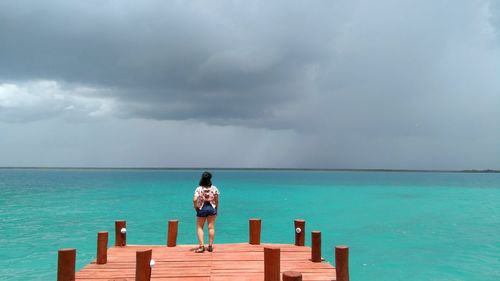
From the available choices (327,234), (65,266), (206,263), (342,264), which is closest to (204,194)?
(206,263)

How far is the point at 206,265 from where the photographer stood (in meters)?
8.23

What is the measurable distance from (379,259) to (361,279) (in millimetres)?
3751

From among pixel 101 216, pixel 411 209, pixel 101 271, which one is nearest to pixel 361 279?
pixel 101 271

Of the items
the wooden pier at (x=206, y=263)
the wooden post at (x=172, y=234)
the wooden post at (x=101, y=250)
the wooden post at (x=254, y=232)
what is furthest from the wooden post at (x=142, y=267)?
the wooden post at (x=254, y=232)

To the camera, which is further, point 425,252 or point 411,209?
point 411,209

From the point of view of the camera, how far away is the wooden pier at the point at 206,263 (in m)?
6.69

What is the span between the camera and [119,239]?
10328 mm

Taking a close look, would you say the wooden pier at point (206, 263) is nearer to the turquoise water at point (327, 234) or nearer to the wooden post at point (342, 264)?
the wooden post at point (342, 264)

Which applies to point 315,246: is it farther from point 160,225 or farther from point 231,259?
point 160,225

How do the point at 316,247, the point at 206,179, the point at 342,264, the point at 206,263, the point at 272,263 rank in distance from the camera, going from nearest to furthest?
the point at 272,263
the point at 342,264
the point at 206,263
the point at 316,247
the point at 206,179

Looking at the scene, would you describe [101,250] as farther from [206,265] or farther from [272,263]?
[272,263]

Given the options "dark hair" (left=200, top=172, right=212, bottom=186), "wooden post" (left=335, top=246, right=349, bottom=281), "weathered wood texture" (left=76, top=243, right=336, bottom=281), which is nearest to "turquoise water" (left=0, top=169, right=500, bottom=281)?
"weathered wood texture" (left=76, top=243, right=336, bottom=281)

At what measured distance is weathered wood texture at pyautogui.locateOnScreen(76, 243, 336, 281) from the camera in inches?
293

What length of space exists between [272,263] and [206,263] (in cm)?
239
